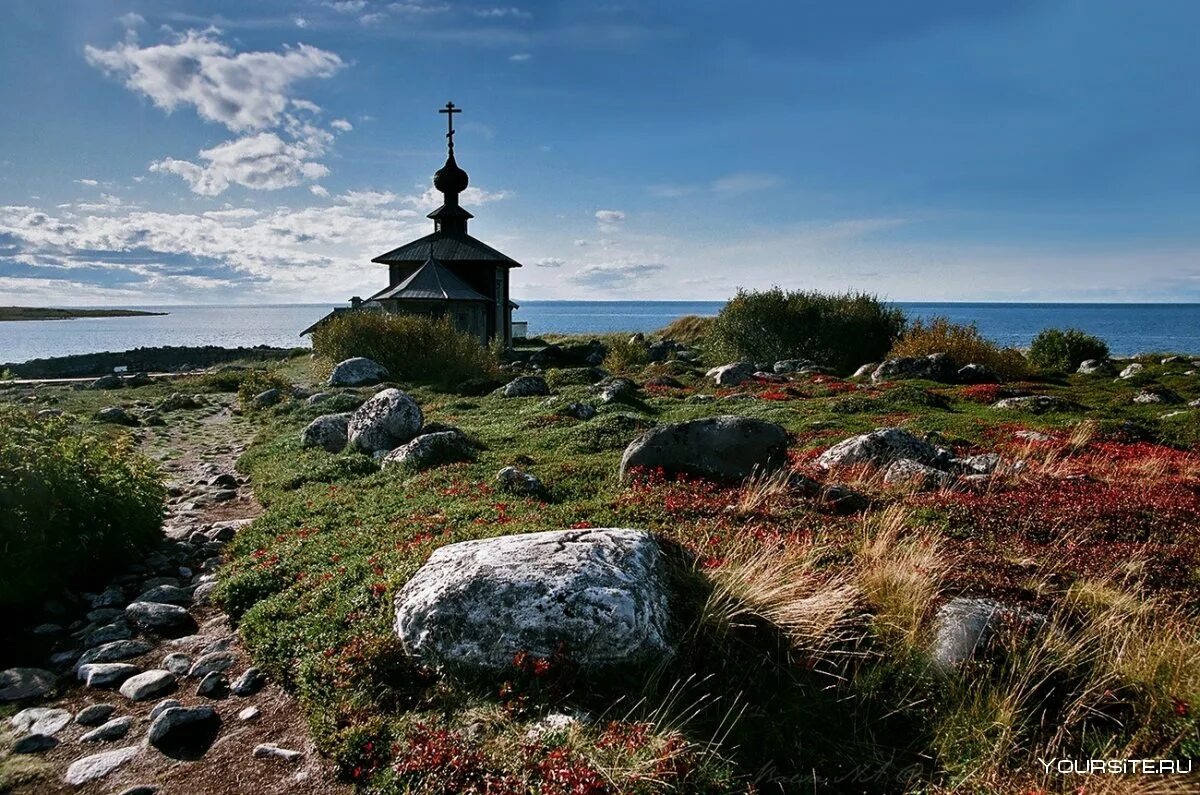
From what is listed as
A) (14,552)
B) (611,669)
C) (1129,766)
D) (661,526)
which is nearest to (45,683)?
(14,552)

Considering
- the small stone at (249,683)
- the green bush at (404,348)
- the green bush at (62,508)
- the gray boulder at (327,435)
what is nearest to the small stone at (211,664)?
the small stone at (249,683)

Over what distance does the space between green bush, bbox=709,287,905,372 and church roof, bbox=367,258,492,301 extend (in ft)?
55.0

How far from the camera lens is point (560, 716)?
5355 millimetres

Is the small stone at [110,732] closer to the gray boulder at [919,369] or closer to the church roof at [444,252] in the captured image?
the gray boulder at [919,369]

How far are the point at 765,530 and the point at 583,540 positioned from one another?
10.4ft

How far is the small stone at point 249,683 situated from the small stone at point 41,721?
1361 millimetres

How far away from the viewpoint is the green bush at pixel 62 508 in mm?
8414

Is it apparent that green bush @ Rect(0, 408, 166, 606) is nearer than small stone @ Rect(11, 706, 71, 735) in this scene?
No

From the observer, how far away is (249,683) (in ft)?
21.9

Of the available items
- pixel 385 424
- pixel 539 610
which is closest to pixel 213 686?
pixel 539 610

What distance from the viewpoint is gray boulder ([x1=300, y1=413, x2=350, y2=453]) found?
1678 centimetres

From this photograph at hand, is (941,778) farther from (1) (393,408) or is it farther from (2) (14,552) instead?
(1) (393,408)

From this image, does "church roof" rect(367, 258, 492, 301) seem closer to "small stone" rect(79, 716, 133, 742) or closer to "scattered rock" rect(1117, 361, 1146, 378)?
"scattered rock" rect(1117, 361, 1146, 378)

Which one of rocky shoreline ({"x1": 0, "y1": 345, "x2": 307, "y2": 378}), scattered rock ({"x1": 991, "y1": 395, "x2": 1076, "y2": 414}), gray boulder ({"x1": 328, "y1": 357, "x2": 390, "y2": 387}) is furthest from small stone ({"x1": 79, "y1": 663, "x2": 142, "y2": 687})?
rocky shoreline ({"x1": 0, "y1": 345, "x2": 307, "y2": 378})
